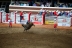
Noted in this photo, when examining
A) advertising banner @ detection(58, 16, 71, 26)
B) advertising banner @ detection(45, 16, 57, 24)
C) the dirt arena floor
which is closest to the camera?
the dirt arena floor

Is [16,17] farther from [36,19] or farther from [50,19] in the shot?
[50,19]

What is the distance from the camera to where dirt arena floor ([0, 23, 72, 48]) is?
82.3 inches

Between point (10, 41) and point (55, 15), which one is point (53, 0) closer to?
point (55, 15)

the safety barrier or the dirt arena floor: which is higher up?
the safety barrier

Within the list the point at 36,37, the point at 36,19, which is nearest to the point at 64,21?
the point at 36,19

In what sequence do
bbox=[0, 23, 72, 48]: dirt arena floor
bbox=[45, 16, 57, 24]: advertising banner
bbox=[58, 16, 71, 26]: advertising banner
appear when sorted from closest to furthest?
bbox=[0, 23, 72, 48]: dirt arena floor, bbox=[58, 16, 71, 26]: advertising banner, bbox=[45, 16, 57, 24]: advertising banner

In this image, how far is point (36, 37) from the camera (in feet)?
7.84

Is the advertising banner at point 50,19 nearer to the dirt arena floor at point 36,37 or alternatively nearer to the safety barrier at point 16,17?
the safety barrier at point 16,17

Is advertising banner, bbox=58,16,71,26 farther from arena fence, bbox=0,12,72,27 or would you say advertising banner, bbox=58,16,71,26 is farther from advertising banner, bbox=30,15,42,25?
advertising banner, bbox=30,15,42,25

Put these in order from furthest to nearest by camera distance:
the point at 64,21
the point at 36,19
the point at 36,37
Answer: the point at 36,19, the point at 64,21, the point at 36,37

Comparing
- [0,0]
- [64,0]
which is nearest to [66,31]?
[64,0]

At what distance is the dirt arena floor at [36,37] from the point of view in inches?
82.3

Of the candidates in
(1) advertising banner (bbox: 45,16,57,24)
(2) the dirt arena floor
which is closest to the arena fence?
(1) advertising banner (bbox: 45,16,57,24)

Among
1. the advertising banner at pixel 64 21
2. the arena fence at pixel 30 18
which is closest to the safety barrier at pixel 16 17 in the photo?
the arena fence at pixel 30 18
